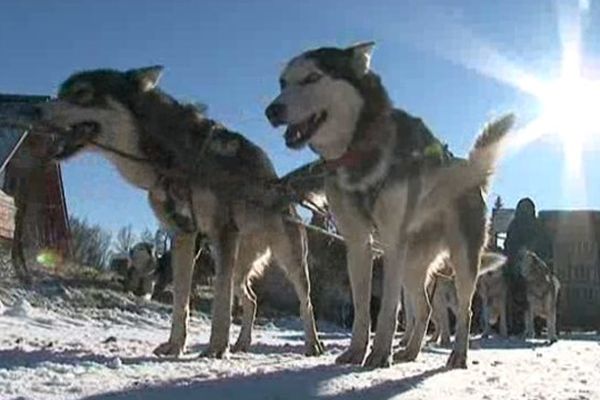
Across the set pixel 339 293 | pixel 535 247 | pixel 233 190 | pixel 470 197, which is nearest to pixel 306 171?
pixel 233 190

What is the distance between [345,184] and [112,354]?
2.08 meters

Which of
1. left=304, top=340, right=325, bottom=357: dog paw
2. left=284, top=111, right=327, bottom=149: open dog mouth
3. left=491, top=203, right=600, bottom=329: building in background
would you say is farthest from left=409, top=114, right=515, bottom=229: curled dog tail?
left=491, top=203, right=600, bottom=329: building in background

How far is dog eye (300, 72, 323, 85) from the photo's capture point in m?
6.38

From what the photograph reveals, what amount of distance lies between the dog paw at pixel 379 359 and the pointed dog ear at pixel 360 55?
1.99 meters

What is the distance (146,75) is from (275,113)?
135 centimetres

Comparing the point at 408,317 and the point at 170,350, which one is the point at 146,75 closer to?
the point at 170,350

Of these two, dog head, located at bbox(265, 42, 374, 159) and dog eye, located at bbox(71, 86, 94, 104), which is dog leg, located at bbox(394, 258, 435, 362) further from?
dog eye, located at bbox(71, 86, 94, 104)

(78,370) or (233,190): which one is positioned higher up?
(233,190)

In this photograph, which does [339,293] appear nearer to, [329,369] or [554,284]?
[554,284]

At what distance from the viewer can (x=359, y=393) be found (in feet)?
15.2

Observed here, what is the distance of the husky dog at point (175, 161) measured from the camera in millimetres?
6699

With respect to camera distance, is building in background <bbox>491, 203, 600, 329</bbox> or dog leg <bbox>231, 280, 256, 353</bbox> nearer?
dog leg <bbox>231, 280, 256, 353</bbox>

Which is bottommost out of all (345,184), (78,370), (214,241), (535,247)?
(78,370)

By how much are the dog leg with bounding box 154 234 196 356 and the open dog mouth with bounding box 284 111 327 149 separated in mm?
1376
